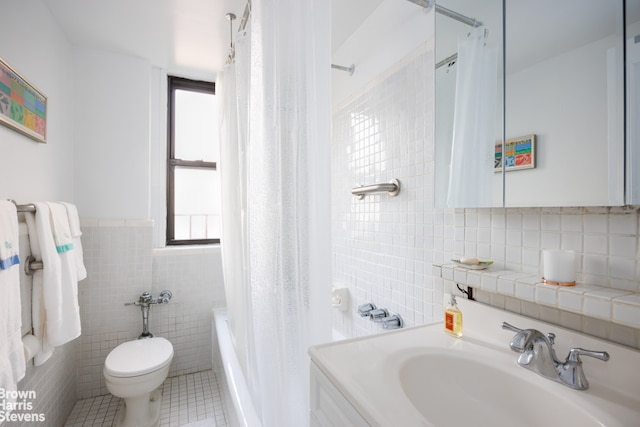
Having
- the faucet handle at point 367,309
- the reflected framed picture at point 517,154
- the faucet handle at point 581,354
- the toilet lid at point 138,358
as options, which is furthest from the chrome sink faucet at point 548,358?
the toilet lid at point 138,358

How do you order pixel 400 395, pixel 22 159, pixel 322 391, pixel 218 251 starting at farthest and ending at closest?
pixel 218 251 → pixel 22 159 → pixel 322 391 → pixel 400 395

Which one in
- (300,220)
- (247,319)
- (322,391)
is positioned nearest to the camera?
(322,391)

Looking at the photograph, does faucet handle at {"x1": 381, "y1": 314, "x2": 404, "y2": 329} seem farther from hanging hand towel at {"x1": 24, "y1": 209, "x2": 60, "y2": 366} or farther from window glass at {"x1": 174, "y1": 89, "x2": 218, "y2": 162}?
window glass at {"x1": 174, "y1": 89, "x2": 218, "y2": 162}

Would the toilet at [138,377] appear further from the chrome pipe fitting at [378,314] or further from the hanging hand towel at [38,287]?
the chrome pipe fitting at [378,314]

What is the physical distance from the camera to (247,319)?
4.06 ft

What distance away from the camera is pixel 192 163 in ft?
8.25

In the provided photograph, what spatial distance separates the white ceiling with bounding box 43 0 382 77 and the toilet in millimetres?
2025

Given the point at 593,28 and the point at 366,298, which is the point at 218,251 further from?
the point at 593,28

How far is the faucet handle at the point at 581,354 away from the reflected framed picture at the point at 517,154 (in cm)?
49

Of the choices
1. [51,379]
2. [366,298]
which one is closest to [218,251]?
[51,379]

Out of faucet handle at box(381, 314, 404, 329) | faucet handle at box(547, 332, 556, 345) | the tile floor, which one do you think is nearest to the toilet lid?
the tile floor

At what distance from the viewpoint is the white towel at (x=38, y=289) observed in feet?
4.41

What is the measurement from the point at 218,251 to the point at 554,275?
221 cm

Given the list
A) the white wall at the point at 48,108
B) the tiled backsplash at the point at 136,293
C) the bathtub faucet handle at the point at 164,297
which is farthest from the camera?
the bathtub faucet handle at the point at 164,297
